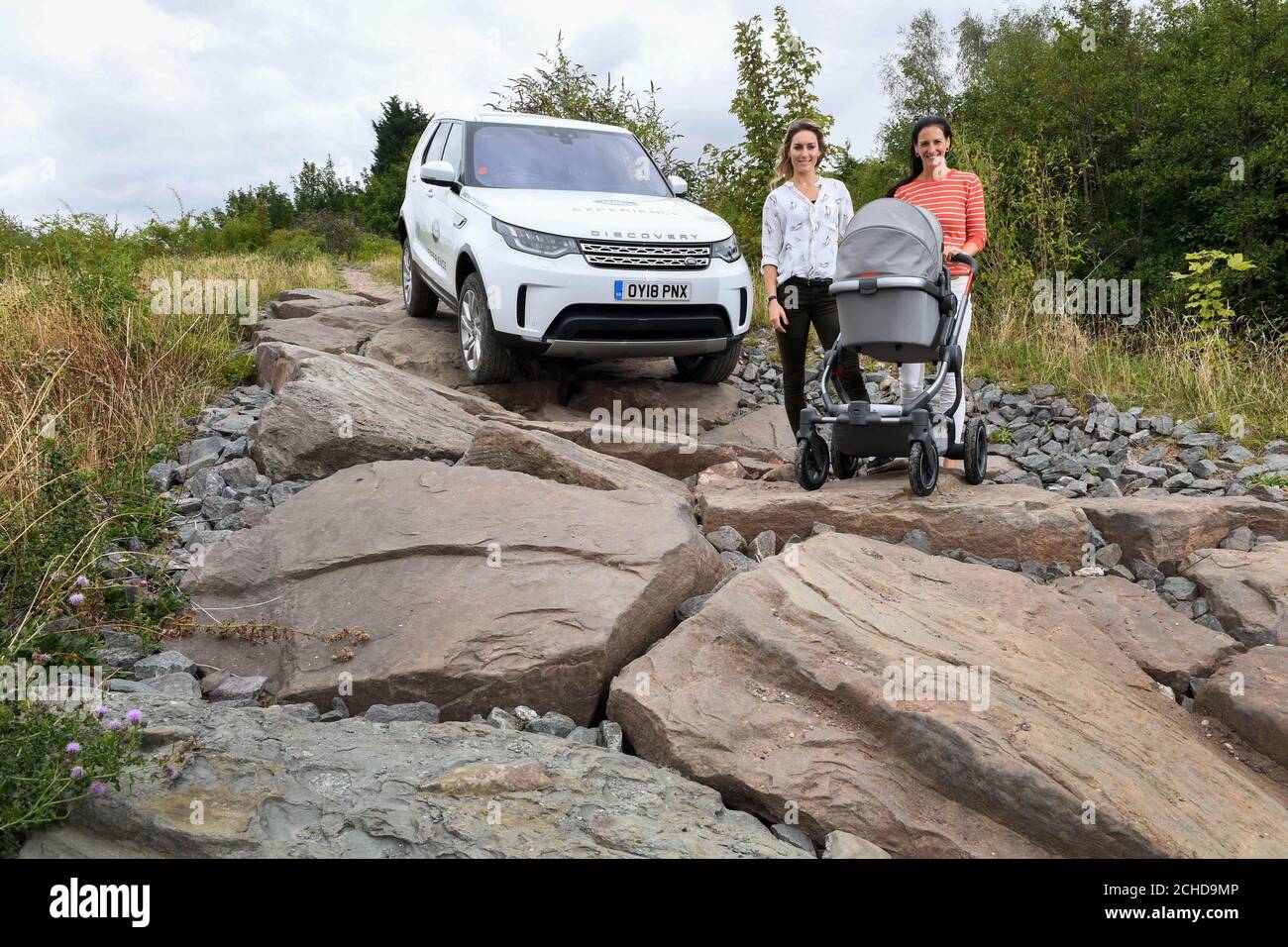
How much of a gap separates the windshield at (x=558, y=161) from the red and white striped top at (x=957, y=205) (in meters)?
3.33

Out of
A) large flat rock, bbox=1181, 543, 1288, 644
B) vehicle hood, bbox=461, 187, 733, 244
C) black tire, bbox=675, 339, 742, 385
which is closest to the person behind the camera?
large flat rock, bbox=1181, 543, 1288, 644

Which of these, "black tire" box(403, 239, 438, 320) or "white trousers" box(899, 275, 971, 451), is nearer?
"white trousers" box(899, 275, 971, 451)

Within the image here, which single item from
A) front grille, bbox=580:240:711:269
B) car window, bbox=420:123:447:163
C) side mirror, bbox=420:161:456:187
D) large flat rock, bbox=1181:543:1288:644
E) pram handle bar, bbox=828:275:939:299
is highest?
car window, bbox=420:123:447:163

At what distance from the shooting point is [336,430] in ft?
19.7

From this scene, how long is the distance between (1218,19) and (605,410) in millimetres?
16527

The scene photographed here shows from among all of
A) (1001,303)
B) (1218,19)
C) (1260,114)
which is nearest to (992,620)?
(1001,303)

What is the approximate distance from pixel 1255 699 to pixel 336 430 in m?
4.89

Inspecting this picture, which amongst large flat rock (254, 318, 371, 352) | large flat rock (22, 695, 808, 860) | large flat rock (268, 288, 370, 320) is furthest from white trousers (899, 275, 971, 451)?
large flat rock (268, 288, 370, 320)

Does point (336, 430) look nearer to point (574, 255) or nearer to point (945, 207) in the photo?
point (574, 255)

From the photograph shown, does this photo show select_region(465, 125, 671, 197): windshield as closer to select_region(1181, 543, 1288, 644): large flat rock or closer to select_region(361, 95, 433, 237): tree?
select_region(1181, 543, 1288, 644): large flat rock

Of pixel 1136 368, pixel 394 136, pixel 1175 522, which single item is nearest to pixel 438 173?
pixel 1175 522

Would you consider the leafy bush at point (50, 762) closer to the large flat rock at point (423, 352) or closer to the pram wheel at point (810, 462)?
the pram wheel at point (810, 462)

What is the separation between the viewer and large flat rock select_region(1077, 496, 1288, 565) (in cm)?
560

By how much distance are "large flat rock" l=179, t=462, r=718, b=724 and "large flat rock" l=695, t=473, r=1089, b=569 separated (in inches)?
31.1
